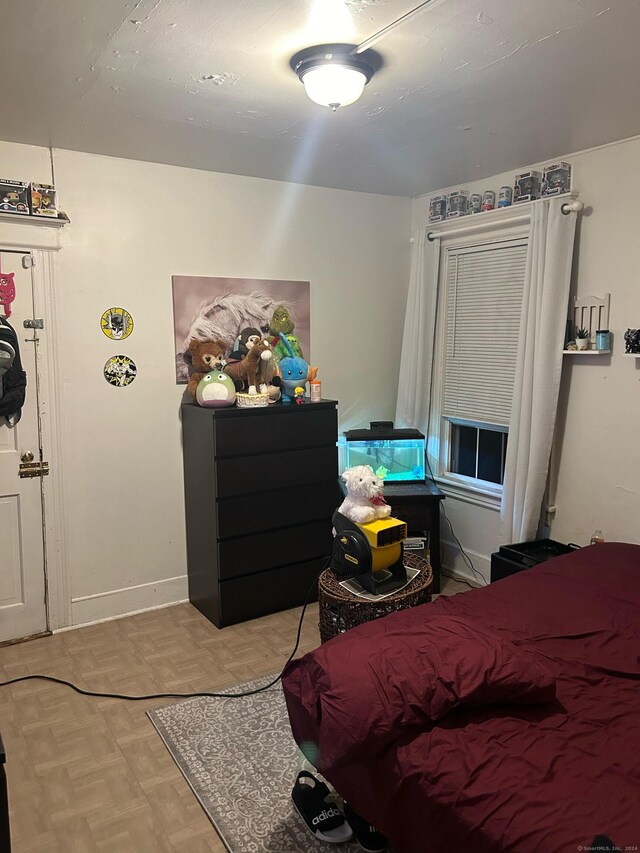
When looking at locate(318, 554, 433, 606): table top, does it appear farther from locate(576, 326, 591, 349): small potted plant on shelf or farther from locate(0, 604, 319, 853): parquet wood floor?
locate(576, 326, 591, 349): small potted plant on shelf

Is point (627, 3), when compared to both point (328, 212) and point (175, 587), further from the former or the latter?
point (175, 587)

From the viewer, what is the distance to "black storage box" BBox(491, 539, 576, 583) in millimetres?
3219

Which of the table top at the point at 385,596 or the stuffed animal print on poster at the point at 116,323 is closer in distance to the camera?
the table top at the point at 385,596

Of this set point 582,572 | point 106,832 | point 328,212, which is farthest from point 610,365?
point 106,832

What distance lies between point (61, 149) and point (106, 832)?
2973 mm

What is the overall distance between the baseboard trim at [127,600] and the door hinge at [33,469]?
2.36 feet

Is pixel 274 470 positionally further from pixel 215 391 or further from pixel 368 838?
pixel 368 838

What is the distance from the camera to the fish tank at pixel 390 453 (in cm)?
389

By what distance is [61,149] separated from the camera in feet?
10.3

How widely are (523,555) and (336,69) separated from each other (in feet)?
7.93

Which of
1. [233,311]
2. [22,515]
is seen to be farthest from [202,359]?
[22,515]

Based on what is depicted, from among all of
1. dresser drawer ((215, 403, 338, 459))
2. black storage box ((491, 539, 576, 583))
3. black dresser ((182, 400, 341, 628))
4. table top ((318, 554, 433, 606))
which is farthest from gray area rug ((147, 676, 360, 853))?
black storage box ((491, 539, 576, 583))

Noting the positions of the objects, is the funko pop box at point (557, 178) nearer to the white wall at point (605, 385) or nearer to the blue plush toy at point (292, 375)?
the white wall at point (605, 385)

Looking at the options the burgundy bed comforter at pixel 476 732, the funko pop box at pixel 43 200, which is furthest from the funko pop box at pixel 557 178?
the funko pop box at pixel 43 200
